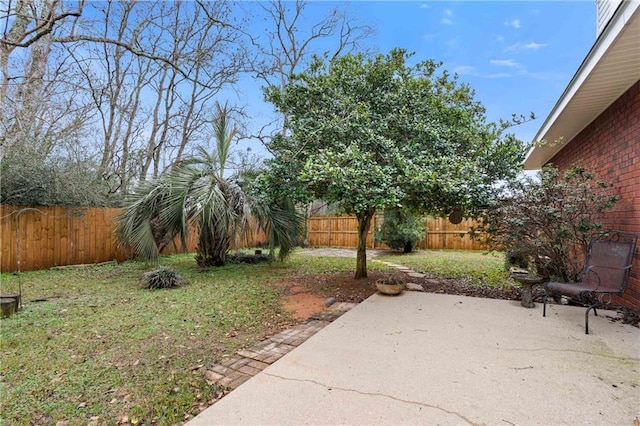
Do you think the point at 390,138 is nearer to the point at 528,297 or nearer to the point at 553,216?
the point at 553,216

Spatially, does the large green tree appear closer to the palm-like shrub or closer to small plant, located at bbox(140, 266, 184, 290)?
the palm-like shrub

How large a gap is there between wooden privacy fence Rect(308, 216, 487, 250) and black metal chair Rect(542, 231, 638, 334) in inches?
330

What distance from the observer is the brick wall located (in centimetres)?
377

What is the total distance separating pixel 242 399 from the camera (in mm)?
2062

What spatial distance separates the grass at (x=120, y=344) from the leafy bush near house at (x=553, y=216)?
11.8ft

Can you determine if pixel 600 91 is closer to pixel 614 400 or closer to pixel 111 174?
pixel 614 400

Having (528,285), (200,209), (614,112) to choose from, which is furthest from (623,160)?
(200,209)

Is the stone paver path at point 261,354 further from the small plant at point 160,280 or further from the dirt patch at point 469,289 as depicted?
the small plant at point 160,280

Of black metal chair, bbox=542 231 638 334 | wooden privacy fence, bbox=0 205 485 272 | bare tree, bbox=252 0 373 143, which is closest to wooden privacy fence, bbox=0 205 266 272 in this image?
wooden privacy fence, bbox=0 205 485 272

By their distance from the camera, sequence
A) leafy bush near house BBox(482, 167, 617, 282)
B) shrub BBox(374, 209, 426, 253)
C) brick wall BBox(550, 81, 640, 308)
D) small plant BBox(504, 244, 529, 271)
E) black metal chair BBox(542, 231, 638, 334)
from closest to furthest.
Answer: black metal chair BBox(542, 231, 638, 334)
brick wall BBox(550, 81, 640, 308)
leafy bush near house BBox(482, 167, 617, 282)
small plant BBox(504, 244, 529, 271)
shrub BBox(374, 209, 426, 253)

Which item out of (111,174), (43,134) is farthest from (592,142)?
(111,174)

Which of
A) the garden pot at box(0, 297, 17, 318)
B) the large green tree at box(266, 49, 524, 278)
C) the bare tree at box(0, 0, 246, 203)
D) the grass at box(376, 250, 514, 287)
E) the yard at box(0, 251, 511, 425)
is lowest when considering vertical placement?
the grass at box(376, 250, 514, 287)

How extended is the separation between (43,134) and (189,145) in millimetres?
5937

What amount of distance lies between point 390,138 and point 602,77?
258 centimetres
